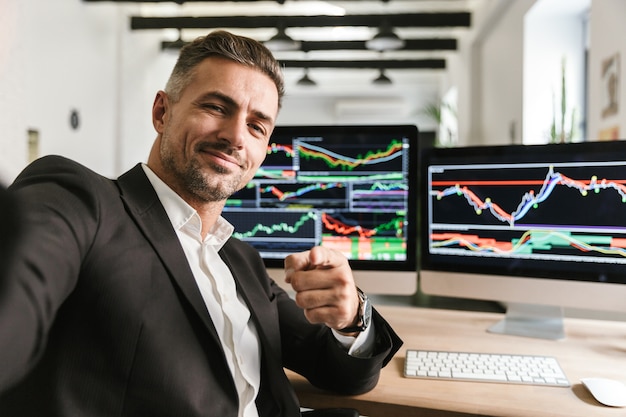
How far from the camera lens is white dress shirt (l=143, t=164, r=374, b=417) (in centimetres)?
94

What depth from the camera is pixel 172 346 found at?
2.59 ft

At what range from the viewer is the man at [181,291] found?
72 centimetres

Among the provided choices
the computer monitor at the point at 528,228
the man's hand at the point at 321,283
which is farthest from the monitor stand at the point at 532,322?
the man's hand at the point at 321,283

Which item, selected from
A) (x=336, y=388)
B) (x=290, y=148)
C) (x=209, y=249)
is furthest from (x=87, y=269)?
(x=290, y=148)

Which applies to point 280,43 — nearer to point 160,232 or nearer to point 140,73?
point 140,73

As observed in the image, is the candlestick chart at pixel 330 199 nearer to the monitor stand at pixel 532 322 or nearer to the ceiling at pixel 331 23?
the monitor stand at pixel 532 322

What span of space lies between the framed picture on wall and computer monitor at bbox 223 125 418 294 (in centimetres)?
138

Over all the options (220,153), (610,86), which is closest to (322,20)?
(610,86)

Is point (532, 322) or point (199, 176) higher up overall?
point (199, 176)

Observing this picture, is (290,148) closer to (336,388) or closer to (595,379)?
(336,388)

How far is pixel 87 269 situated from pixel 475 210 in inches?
42.2

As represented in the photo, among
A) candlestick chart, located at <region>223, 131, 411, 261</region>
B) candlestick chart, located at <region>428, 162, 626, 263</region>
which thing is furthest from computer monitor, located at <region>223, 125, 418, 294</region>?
candlestick chart, located at <region>428, 162, 626, 263</region>

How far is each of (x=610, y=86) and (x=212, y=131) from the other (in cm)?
214

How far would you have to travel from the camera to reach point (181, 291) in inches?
32.5
